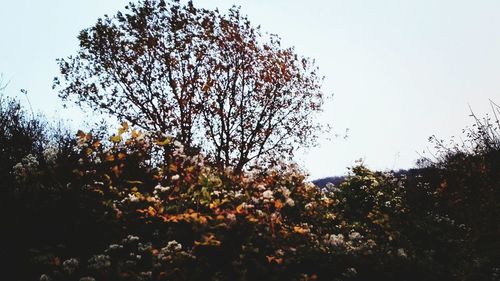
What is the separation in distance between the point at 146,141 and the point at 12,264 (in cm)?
288

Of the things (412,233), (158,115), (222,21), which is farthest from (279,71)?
(412,233)

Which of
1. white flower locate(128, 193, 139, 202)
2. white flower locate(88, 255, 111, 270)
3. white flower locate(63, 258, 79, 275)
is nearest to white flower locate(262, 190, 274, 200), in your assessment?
white flower locate(128, 193, 139, 202)

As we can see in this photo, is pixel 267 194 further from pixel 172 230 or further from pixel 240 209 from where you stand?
pixel 172 230

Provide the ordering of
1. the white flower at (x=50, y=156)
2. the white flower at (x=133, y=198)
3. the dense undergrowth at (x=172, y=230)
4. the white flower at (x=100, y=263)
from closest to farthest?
the white flower at (x=100, y=263), the dense undergrowth at (x=172, y=230), the white flower at (x=133, y=198), the white flower at (x=50, y=156)

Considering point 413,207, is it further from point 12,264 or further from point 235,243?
point 12,264

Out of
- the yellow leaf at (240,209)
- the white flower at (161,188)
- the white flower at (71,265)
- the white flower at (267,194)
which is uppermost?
the white flower at (161,188)

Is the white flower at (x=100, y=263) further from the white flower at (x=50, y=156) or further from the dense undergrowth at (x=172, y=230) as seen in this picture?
the white flower at (x=50, y=156)

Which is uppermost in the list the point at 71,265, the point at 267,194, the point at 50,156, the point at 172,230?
the point at 50,156

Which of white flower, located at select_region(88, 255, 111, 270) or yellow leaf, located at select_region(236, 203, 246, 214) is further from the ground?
yellow leaf, located at select_region(236, 203, 246, 214)

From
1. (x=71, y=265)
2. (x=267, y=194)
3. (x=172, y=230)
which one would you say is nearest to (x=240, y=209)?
(x=267, y=194)

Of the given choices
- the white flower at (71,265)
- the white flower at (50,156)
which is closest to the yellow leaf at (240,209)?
the white flower at (71,265)

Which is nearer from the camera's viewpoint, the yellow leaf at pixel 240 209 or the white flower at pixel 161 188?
the yellow leaf at pixel 240 209

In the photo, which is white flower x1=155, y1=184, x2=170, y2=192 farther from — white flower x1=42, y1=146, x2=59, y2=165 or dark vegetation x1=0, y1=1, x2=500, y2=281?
white flower x1=42, y1=146, x2=59, y2=165

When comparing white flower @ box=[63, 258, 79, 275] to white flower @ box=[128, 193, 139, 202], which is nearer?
white flower @ box=[63, 258, 79, 275]
